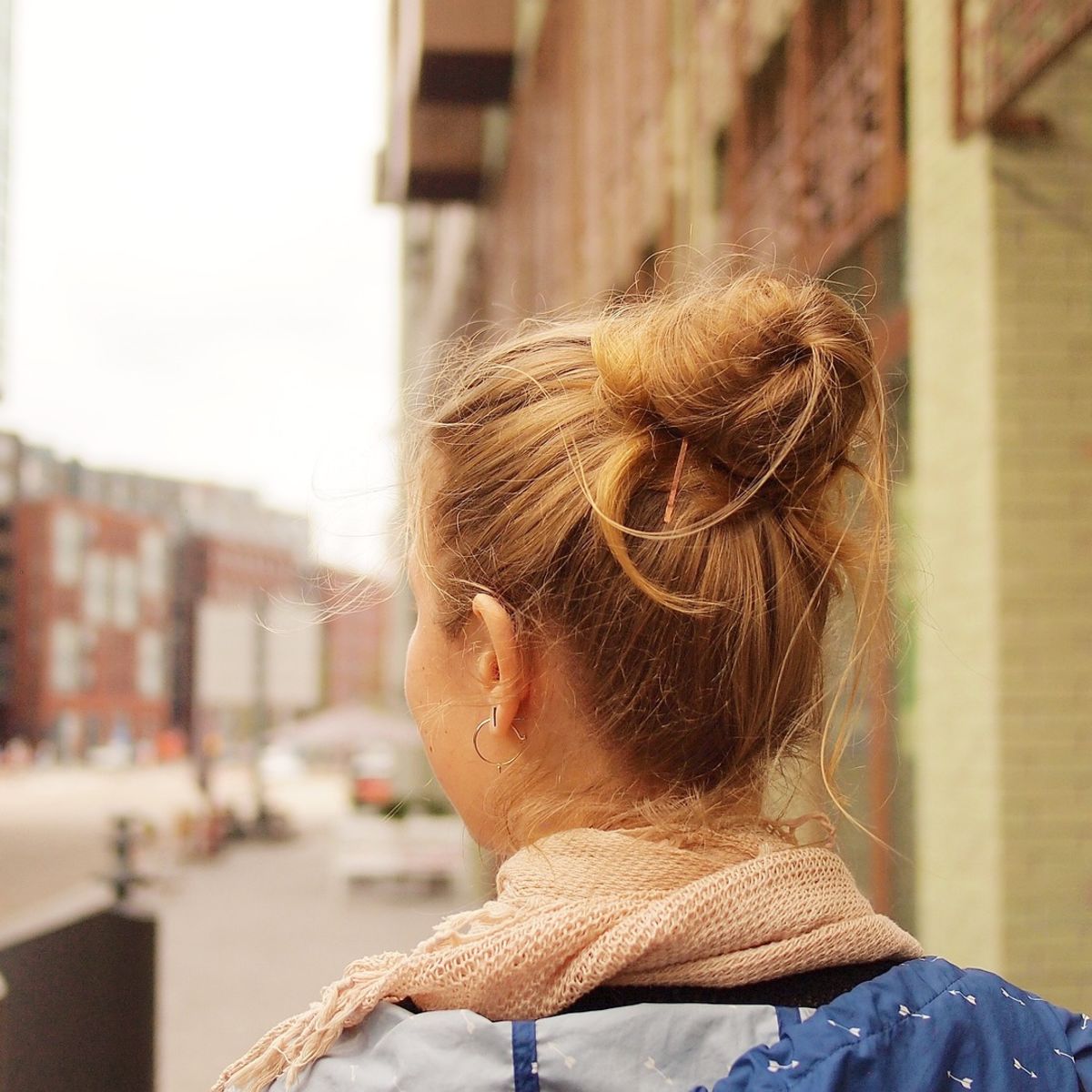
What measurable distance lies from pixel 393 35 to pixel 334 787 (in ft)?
116

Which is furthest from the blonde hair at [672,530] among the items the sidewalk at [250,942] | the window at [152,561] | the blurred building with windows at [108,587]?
the window at [152,561]

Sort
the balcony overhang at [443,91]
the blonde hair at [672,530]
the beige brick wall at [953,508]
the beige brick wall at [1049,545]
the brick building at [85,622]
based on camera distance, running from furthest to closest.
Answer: the brick building at [85,622], the balcony overhang at [443,91], the beige brick wall at [953,508], the beige brick wall at [1049,545], the blonde hair at [672,530]

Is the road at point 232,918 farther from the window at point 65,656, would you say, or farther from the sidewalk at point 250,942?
the window at point 65,656

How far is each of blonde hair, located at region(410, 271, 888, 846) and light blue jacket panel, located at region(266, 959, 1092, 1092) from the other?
0.70 feet

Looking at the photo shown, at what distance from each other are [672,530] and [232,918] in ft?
45.3

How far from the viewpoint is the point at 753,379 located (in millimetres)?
1287

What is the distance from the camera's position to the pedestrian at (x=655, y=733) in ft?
3.53

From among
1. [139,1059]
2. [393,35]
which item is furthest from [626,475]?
[393,35]

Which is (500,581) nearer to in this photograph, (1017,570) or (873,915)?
(873,915)

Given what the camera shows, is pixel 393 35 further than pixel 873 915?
Yes

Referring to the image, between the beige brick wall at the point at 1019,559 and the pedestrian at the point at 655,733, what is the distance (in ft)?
8.94

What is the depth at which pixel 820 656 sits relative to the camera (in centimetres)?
131

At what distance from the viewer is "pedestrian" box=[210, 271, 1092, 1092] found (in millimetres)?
1075

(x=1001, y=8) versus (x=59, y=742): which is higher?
(x=1001, y=8)
